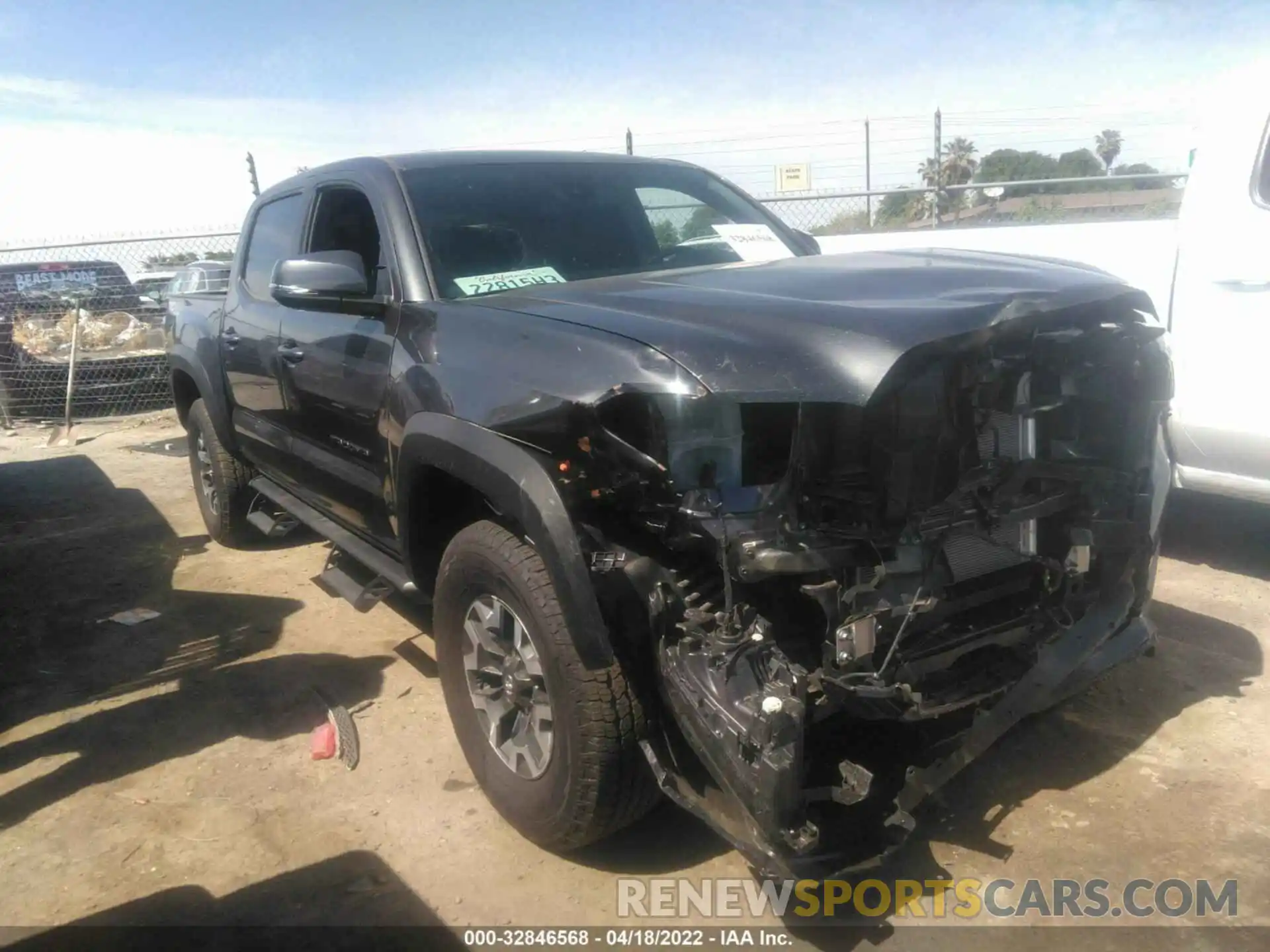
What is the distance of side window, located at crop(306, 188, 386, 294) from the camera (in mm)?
3633

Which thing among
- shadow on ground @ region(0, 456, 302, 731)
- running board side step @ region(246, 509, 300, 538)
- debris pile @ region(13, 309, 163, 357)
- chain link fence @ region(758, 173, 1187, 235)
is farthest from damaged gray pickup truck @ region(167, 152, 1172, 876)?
debris pile @ region(13, 309, 163, 357)

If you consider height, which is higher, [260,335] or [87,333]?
[260,335]

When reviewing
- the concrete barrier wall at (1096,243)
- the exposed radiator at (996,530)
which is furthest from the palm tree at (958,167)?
the exposed radiator at (996,530)

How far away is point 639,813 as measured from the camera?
2645 millimetres

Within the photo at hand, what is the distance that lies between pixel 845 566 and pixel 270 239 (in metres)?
3.55

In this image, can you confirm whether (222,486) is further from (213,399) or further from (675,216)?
(675,216)

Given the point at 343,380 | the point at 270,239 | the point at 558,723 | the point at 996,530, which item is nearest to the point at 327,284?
the point at 343,380

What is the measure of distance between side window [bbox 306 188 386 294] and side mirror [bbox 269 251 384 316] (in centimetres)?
9

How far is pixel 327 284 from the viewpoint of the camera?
10.4 ft

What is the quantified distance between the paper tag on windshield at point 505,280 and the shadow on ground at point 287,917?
70.1 inches

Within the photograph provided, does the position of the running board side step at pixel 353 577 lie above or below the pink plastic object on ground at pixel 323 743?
above

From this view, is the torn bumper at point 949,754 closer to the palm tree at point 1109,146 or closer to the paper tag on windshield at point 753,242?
the paper tag on windshield at point 753,242

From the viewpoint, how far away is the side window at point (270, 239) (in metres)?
4.32

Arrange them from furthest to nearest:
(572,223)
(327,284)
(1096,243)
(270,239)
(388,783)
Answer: (1096,243), (270,239), (572,223), (388,783), (327,284)
